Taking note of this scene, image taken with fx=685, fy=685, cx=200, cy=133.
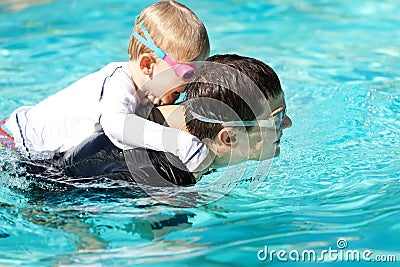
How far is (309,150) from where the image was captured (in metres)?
4.37

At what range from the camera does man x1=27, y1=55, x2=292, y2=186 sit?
3.40 metres

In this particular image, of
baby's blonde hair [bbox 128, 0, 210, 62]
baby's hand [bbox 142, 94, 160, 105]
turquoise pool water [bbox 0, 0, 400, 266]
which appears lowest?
turquoise pool water [bbox 0, 0, 400, 266]

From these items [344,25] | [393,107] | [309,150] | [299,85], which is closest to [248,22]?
[344,25]

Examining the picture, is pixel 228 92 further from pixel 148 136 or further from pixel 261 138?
pixel 148 136

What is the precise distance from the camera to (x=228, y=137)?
11.4 ft

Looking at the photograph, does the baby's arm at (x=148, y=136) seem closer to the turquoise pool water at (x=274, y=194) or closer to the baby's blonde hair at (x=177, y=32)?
the turquoise pool water at (x=274, y=194)

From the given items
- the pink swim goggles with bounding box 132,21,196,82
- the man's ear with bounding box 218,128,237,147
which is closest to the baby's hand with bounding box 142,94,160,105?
the pink swim goggles with bounding box 132,21,196,82

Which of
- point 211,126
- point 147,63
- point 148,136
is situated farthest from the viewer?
point 147,63

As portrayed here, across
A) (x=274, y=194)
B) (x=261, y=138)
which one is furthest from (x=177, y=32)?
(x=274, y=194)

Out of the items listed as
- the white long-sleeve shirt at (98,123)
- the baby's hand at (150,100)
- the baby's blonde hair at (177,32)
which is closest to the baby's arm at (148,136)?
the white long-sleeve shirt at (98,123)

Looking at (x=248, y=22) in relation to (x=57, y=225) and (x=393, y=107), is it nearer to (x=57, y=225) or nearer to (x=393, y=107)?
(x=393, y=107)

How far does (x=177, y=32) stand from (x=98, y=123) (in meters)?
0.63

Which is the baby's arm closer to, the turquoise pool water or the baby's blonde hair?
the turquoise pool water

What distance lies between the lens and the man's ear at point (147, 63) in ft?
11.9
